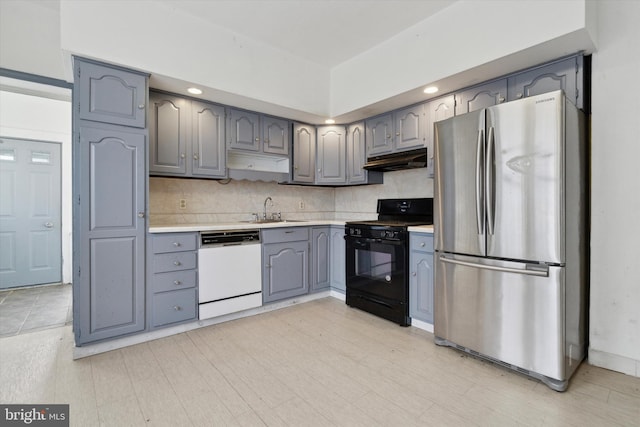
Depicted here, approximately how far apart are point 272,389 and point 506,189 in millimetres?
1957

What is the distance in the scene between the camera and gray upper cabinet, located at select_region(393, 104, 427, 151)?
3109 millimetres

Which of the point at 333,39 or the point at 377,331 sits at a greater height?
the point at 333,39

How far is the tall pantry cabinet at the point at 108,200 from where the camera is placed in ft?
7.41

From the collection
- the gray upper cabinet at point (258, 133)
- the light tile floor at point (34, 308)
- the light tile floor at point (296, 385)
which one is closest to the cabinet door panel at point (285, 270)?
the light tile floor at point (296, 385)

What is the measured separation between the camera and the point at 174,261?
2654mm

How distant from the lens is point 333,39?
3057mm

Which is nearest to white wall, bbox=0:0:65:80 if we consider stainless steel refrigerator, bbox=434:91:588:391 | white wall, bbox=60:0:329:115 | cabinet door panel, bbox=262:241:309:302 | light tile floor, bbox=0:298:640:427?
white wall, bbox=60:0:329:115

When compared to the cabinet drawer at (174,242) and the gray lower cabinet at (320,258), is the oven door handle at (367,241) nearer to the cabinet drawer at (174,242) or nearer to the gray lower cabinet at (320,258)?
the gray lower cabinet at (320,258)

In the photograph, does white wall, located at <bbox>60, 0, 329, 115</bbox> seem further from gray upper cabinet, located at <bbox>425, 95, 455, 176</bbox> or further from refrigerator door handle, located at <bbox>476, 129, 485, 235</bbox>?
refrigerator door handle, located at <bbox>476, 129, 485, 235</bbox>

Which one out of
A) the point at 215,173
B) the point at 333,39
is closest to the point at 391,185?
the point at 333,39

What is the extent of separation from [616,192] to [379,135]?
6.95ft

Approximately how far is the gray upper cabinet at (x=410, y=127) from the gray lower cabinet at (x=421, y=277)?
994 millimetres

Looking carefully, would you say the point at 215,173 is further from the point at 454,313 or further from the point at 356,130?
the point at 454,313

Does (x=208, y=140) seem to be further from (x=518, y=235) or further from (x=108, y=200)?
(x=518, y=235)
